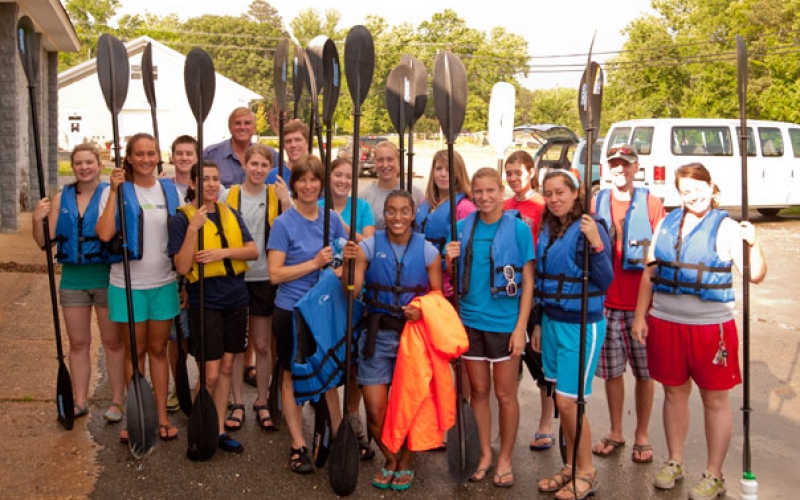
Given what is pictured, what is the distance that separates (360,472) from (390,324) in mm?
928

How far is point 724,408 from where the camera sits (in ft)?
13.1

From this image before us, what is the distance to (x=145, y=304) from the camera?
4.49 meters

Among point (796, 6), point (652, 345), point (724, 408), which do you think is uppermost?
point (796, 6)

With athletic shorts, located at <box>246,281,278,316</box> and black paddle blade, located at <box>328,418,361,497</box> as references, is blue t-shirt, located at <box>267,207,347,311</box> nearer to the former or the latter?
athletic shorts, located at <box>246,281,278,316</box>

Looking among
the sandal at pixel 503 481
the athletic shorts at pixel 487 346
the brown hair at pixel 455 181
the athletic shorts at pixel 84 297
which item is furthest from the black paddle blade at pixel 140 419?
the brown hair at pixel 455 181

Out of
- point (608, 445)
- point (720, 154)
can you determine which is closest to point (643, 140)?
point (720, 154)

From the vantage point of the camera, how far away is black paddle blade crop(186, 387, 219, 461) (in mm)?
4328

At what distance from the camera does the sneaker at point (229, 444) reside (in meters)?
4.55

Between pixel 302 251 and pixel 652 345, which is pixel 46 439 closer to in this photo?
pixel 302 251

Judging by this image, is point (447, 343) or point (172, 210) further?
point (172, 210)

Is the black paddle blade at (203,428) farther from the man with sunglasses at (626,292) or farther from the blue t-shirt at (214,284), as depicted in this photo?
the man with sunglasses at (626,292)

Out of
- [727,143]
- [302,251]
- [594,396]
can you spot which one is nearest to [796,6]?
[727,143]

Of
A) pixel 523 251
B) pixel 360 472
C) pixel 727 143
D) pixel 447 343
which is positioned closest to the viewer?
pixel 447 343

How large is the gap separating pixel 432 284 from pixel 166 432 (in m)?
1.93
